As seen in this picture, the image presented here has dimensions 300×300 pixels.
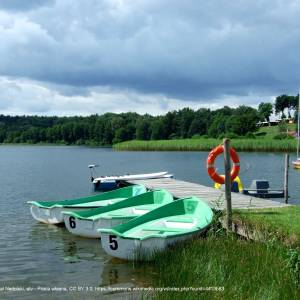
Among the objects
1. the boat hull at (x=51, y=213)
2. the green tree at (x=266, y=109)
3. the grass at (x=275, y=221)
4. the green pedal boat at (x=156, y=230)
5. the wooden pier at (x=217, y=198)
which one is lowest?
the boat hull at (x=51, y=213)

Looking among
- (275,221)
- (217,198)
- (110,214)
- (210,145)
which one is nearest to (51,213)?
(110,214)

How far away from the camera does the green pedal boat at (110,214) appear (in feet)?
39.0

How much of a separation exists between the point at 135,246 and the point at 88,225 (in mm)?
3093

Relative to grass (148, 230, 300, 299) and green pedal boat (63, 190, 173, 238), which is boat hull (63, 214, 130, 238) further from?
grass (148, 230, 300, 299)

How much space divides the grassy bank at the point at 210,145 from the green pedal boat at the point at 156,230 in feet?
169

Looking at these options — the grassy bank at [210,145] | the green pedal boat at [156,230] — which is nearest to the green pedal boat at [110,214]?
the green pedal boat at [156,230]

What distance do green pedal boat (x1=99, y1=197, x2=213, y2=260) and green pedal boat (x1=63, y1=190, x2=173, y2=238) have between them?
974 millimetres

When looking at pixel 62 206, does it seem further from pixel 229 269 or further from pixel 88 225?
pixel 229 269

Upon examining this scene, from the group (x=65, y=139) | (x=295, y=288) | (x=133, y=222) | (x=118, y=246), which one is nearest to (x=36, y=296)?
(x=118, y=246)

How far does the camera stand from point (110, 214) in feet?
42.4

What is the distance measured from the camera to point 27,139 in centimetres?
17350

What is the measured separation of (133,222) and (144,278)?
83.3 inches

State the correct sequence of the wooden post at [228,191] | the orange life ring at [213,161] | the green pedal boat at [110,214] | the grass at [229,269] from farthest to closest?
the orange life ring at [213,161] → the green pedal boat at [110,214] → the wooden post at [228,191] → the grass at [229,269]

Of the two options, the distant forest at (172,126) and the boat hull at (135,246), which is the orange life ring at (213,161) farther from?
the distant forest at (172,126)
